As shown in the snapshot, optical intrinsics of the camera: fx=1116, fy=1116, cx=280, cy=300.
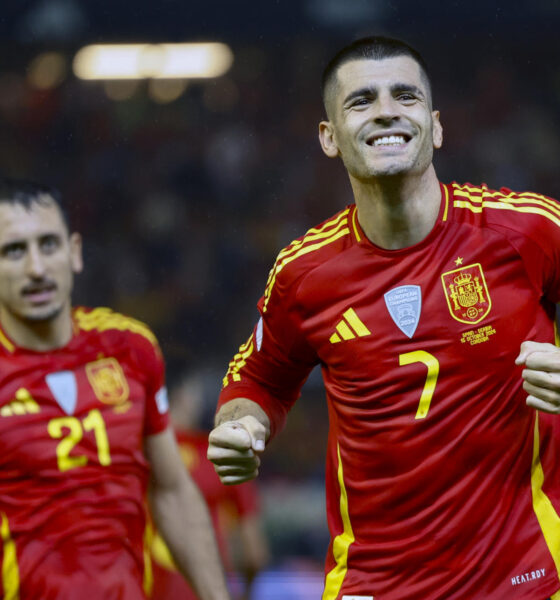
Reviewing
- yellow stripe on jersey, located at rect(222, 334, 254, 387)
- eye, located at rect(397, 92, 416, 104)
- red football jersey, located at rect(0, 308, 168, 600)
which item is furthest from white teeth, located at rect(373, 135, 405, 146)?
red football jersey, located at rect(0, 308, 168, 600)

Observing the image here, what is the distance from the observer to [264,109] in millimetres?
8242

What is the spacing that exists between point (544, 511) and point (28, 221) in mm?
1901

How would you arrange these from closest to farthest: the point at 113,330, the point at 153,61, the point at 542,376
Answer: the point at 542,376, the point at 113,330, the point at 153,61

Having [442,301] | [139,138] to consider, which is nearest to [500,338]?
[442,301]

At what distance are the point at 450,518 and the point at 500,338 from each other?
0.43 metres

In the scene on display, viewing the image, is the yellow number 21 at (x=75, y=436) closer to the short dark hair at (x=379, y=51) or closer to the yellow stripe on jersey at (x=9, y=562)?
the yellow stripe on jersey at (x=9, y=562)

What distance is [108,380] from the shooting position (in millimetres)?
3506

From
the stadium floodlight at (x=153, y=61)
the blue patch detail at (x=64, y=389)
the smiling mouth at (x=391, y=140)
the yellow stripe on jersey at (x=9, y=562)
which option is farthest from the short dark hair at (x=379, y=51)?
the stadium floodlight at (x=153, y=61)

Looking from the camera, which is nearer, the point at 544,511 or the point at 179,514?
the point at 544,511

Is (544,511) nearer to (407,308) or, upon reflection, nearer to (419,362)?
(419,362)

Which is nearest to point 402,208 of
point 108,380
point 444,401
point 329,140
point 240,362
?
point 329,140

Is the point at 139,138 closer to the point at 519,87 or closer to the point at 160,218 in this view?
the point at 160,218

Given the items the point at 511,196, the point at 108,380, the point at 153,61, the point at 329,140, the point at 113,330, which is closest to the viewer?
the point at 511,196

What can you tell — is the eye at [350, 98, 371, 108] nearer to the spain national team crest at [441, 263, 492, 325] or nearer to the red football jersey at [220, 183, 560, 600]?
the red football jersey at [220, 183, 560, 600]
